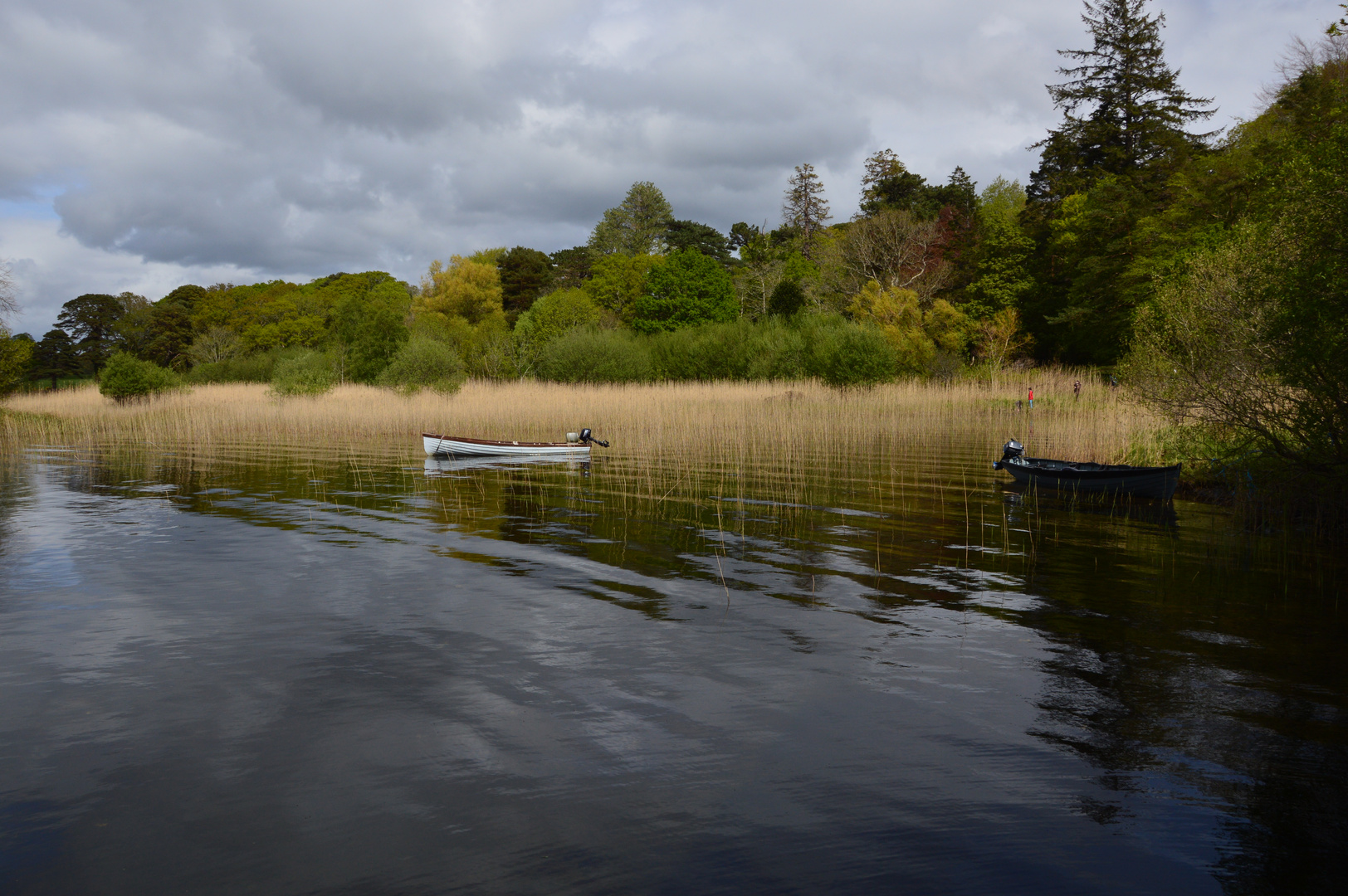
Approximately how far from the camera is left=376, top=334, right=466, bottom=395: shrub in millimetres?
37500

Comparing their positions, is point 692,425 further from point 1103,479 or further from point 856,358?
point 1103,479

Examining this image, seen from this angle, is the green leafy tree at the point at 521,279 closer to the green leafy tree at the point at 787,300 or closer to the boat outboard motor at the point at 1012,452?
the green leafy tree at the point at 787,300

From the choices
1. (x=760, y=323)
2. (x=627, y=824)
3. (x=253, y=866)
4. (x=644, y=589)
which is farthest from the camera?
(x=760, y=323)

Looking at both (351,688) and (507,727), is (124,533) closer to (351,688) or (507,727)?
(351,688)

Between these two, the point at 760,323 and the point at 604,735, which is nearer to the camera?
the point at 604,735

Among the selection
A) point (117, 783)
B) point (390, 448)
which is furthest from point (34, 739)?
point (390, 448)

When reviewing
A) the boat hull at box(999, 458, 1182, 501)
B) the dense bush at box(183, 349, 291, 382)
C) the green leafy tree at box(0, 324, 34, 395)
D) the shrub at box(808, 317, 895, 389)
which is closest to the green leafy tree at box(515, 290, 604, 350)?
the shrub at box(808, 317, 895, 389)

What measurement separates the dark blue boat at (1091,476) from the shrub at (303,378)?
29.9 meters

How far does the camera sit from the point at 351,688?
6.89 meters

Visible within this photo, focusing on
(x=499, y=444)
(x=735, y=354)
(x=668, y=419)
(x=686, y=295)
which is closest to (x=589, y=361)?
(x=735, y=354)

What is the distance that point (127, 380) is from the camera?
133 ft

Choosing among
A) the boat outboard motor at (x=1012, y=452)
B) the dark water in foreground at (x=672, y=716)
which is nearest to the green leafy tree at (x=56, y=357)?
the dark water in foreground at (x=672, y=716)

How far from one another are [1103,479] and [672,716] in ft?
42.0

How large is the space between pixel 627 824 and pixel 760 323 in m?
47.4
